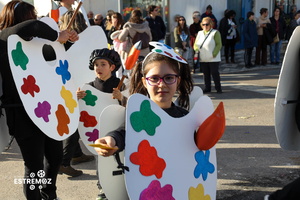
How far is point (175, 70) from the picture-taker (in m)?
2.62

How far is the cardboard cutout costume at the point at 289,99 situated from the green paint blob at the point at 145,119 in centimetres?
91

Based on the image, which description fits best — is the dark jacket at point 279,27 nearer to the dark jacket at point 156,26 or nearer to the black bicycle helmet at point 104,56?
the dark jacket at point 156,26

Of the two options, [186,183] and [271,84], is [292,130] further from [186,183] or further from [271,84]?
[271,84]

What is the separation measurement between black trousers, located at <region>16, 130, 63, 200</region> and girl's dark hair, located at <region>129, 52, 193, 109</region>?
2.89 ft

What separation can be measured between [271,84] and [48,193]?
7426 millimetres

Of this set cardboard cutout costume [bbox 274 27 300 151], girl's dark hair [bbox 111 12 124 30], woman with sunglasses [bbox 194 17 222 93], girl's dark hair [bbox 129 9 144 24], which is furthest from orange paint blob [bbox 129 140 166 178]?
woman with sunglasses [bbox 194 17 222 93]

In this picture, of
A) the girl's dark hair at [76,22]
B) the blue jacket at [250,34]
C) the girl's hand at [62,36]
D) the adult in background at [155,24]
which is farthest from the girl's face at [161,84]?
the blue jacket at [250,34]

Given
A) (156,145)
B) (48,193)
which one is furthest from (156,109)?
(48,193)

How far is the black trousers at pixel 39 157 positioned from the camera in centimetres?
318

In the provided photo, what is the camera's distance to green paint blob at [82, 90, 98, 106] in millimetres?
3838

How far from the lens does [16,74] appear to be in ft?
9.93

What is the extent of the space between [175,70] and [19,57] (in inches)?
46.3

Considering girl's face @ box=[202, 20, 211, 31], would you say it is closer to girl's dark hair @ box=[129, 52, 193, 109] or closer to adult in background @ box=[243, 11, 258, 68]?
adult in background @ box=[243, 11, 258, 68]

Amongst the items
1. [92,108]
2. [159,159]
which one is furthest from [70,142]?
[159,159]
